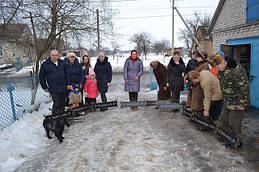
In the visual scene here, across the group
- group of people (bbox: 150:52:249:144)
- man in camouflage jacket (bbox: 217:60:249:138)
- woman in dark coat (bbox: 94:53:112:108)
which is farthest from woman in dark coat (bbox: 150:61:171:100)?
man in camouflage jacket (bbox: 217:60:249:138)

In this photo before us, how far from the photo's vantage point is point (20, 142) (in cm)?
386

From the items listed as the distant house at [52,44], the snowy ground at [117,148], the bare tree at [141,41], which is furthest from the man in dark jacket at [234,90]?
the bare tree at [141,41]

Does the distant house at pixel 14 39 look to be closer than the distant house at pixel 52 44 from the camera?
Yes

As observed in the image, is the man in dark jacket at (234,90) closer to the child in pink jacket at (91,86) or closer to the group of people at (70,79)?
the group of people at (70,79)

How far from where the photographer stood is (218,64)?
3.50 m

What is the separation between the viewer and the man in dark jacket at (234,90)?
3.17 metres

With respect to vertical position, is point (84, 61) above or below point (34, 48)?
below

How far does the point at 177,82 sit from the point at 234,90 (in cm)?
238

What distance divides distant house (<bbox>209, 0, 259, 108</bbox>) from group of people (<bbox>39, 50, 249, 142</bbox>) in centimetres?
148

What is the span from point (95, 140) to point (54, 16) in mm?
4546

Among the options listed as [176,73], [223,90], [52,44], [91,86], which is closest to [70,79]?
[91,86]

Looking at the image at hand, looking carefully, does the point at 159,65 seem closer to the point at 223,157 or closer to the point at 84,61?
the point at 84,61

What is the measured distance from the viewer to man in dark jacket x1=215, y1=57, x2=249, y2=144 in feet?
10.4

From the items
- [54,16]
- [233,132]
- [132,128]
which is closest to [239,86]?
[233,132]
